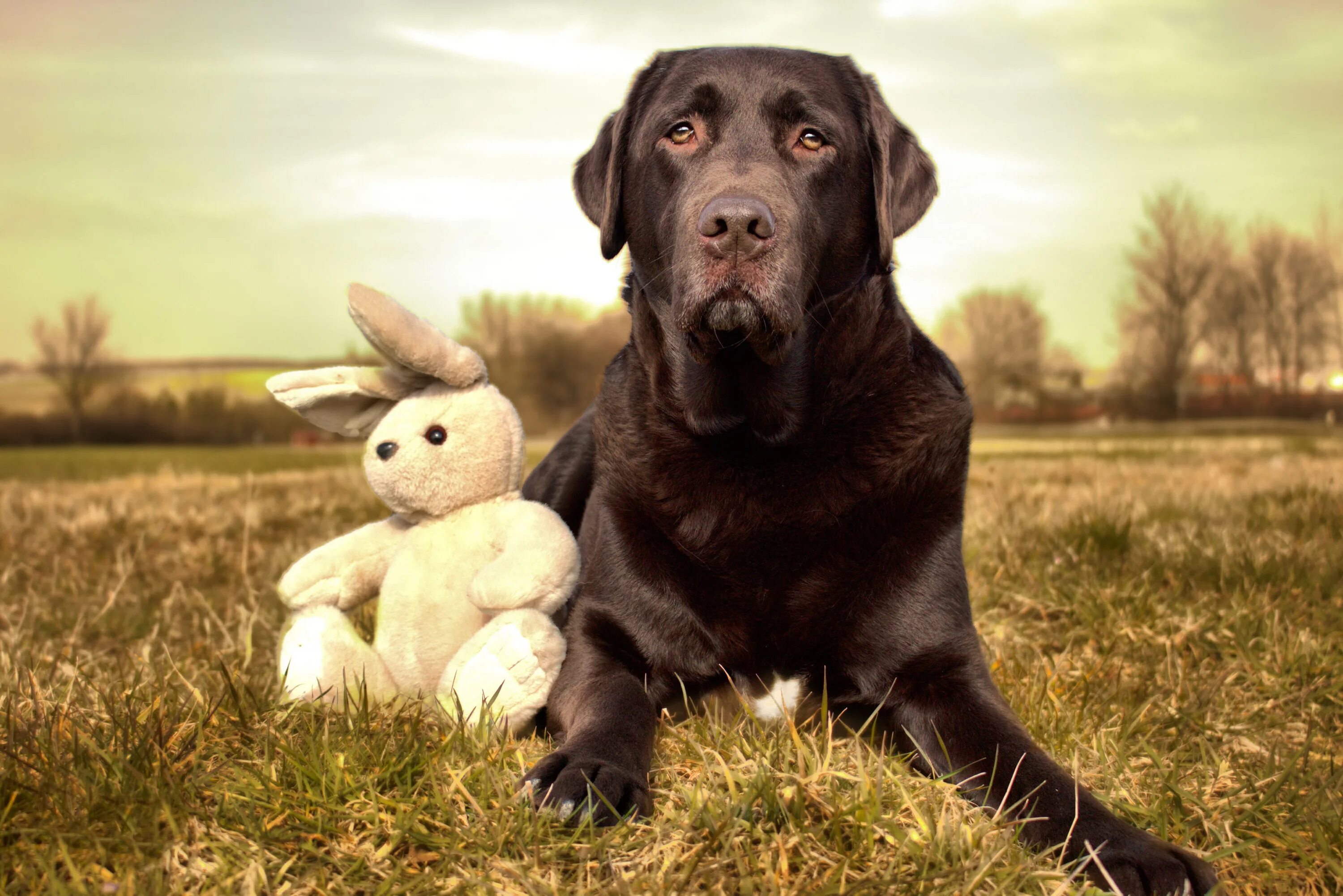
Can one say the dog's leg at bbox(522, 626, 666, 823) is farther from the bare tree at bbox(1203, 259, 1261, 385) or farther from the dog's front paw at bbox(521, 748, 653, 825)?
the bare tree at bbox(1203, 259, 1261, 385)

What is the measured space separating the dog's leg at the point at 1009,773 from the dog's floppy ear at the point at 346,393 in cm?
158

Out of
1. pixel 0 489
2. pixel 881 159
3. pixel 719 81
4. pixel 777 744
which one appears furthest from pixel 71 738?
pixel 0 489

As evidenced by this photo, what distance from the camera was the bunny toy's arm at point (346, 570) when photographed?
2.90 metres

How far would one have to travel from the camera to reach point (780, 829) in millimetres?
1930

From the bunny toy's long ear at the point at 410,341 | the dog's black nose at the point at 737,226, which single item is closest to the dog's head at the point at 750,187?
the dog's black nose at the point at 737,226

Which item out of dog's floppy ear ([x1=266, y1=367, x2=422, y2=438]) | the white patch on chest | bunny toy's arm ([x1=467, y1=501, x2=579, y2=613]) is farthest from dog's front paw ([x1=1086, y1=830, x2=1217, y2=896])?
dog's floppy ear ([x1=266, y1=367, x2=422, y2=438])

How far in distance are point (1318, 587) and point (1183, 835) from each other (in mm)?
2320

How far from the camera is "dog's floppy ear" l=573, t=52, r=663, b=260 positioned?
3021mm

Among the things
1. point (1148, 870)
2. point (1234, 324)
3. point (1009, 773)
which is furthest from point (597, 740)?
point (1234, 324)

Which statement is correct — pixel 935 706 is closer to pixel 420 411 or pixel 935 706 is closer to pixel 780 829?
pixel 780 829

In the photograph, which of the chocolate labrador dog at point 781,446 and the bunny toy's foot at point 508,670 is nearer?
the chocolate labrador dog at point 781,446

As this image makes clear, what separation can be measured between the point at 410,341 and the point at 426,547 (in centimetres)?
58

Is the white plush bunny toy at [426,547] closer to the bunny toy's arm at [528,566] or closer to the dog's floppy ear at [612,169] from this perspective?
the bunny toy's arm at [528,566]

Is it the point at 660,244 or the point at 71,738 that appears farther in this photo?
the point at 660,244
